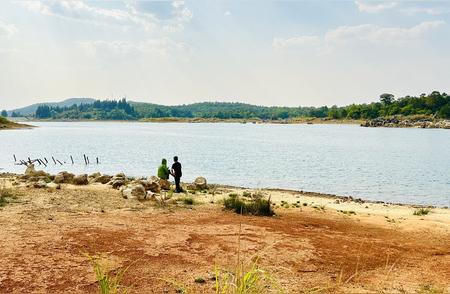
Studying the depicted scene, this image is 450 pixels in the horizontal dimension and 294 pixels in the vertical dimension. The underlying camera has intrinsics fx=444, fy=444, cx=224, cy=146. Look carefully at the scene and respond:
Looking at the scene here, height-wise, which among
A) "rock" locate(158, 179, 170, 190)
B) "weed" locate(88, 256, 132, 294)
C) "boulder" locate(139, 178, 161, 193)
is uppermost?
"weed" locate(88, 256, 132, 294)

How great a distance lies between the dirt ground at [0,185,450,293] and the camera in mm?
10867

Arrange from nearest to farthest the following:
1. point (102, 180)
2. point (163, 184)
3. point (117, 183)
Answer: point (117, 183), point (163, 184), point (102, 180)

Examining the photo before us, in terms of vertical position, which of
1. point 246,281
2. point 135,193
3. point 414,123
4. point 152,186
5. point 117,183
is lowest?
point 414,123

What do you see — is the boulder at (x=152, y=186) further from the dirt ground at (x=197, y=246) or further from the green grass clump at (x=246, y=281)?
the green grass clump at (x=246, y=281)

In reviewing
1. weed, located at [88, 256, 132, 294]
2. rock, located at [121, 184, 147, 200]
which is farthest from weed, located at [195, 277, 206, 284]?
rock, located at [121, 184, 147, 200]

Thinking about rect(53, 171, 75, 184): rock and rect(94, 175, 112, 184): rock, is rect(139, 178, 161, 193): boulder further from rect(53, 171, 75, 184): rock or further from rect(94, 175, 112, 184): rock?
rect(53, 171, 75, 184): rock

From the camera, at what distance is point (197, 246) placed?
13898 millimetres

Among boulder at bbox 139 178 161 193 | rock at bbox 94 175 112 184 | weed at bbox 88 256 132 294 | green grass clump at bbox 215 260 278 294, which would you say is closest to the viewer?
green grass clump at bbox 215 260 278 294

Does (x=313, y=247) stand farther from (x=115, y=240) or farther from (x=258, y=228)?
(x=115, y=240)

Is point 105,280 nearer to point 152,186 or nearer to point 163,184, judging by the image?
point 152,186

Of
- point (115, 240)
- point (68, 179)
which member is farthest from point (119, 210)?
point (68, 179)

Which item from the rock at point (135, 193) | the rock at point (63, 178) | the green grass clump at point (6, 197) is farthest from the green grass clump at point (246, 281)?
the rock at point (63, 178)

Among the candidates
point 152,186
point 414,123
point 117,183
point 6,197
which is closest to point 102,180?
point 117,183

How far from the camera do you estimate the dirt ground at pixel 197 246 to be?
10.9 metres
